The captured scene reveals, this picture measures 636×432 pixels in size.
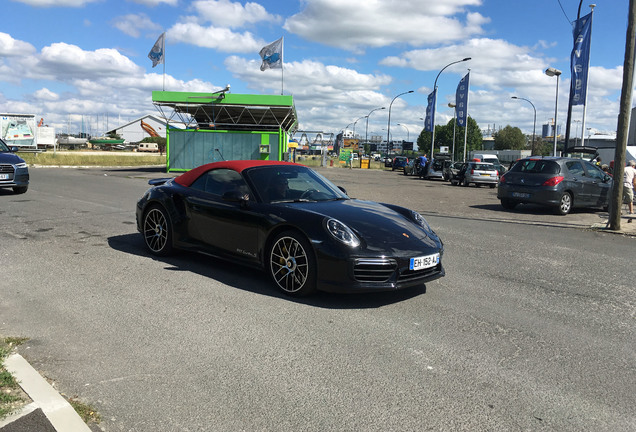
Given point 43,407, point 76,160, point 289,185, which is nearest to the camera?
point 43,407

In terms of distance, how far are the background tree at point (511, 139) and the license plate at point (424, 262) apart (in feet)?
403

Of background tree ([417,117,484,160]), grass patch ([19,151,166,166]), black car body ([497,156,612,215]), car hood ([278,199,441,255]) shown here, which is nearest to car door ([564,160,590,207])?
black car body ([497,156,612,215])

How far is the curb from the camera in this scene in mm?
2652

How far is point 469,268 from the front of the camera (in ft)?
22.1

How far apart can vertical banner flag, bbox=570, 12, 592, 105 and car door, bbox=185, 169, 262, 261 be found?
16.8m

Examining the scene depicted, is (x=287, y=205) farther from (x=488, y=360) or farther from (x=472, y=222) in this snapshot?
(x=472, y=222)

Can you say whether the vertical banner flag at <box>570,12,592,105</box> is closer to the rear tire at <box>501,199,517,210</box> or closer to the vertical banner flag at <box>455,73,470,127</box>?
the rear tire at <box>501,199,517,210</box>

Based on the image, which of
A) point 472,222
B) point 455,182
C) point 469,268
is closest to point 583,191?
point 472,222

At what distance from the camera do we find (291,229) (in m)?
5.14

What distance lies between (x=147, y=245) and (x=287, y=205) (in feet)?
8.33

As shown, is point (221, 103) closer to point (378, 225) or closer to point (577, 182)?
point (577, 182)

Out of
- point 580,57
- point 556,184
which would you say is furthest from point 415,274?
point 580,57

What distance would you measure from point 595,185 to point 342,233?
12081 mm

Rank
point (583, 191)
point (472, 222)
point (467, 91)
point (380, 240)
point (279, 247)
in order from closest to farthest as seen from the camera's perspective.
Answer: point (380, 240) → point (279, 247) → point (472, 222) → point (583, 191) → point (467, 91)
